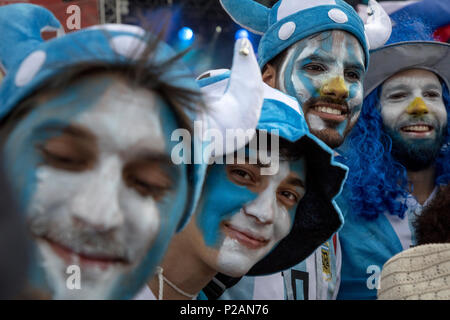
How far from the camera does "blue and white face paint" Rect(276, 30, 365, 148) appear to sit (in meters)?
3.05

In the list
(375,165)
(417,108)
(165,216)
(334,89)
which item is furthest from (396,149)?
(165,216)

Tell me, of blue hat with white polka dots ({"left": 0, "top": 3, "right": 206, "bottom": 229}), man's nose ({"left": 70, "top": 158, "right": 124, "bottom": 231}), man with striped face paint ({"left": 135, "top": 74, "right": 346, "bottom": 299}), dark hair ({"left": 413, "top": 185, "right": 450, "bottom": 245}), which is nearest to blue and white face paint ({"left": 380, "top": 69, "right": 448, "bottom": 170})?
dark hair ({"left": 413, "top": 185, "right": 450, "bottom": 245})

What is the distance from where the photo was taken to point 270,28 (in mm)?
3289

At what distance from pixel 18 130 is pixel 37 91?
0.34 feet

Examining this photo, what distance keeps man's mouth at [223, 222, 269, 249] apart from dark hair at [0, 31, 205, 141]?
52 centimetres

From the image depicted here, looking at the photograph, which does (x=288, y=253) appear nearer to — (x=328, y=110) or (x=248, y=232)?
(x=248, y=232)

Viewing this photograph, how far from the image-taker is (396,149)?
11.6 feet

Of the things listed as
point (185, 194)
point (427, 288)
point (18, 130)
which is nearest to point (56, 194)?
point (18, 130)

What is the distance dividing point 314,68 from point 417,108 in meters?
0.71

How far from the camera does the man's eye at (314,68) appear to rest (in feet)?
10.2

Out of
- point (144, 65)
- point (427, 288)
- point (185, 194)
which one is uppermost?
point (144, 65)

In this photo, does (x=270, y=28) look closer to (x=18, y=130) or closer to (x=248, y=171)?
(x=248, y=171)

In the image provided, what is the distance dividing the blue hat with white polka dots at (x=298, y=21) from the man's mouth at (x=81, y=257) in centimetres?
206

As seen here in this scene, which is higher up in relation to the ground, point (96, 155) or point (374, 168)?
point (96, 155)
